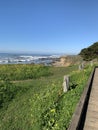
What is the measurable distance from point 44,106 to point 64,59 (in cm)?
6611

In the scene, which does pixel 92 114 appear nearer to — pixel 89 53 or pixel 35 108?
pixel 35 108

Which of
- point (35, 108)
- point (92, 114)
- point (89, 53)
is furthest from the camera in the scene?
point (89, 53)

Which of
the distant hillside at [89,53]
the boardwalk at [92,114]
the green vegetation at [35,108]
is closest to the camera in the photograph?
the boardwalk at [92,114]

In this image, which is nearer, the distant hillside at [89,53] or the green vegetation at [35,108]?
the green vegetation at [35,108]

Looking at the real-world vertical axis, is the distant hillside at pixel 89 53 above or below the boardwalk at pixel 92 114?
above

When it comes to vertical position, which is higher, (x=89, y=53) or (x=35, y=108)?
(x=89, y=53)

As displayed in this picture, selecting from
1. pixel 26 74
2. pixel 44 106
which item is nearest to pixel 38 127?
pixel 44 106

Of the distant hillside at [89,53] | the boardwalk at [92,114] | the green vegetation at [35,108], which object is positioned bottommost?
the green vegetation at [35,108]

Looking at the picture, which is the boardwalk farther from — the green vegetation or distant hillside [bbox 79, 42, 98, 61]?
distant hillside [bbox 79, 42, 98, 61]

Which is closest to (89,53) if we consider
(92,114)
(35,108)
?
(35,108)

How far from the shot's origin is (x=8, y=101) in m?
18.3

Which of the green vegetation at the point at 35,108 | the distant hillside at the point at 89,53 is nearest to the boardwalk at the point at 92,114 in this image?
the green vegetation at the point at 35,108

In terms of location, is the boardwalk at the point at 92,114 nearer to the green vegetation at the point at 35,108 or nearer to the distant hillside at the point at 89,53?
the green vegetation at the point at 35,108

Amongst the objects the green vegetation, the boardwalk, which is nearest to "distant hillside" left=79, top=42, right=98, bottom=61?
the green vegetation
